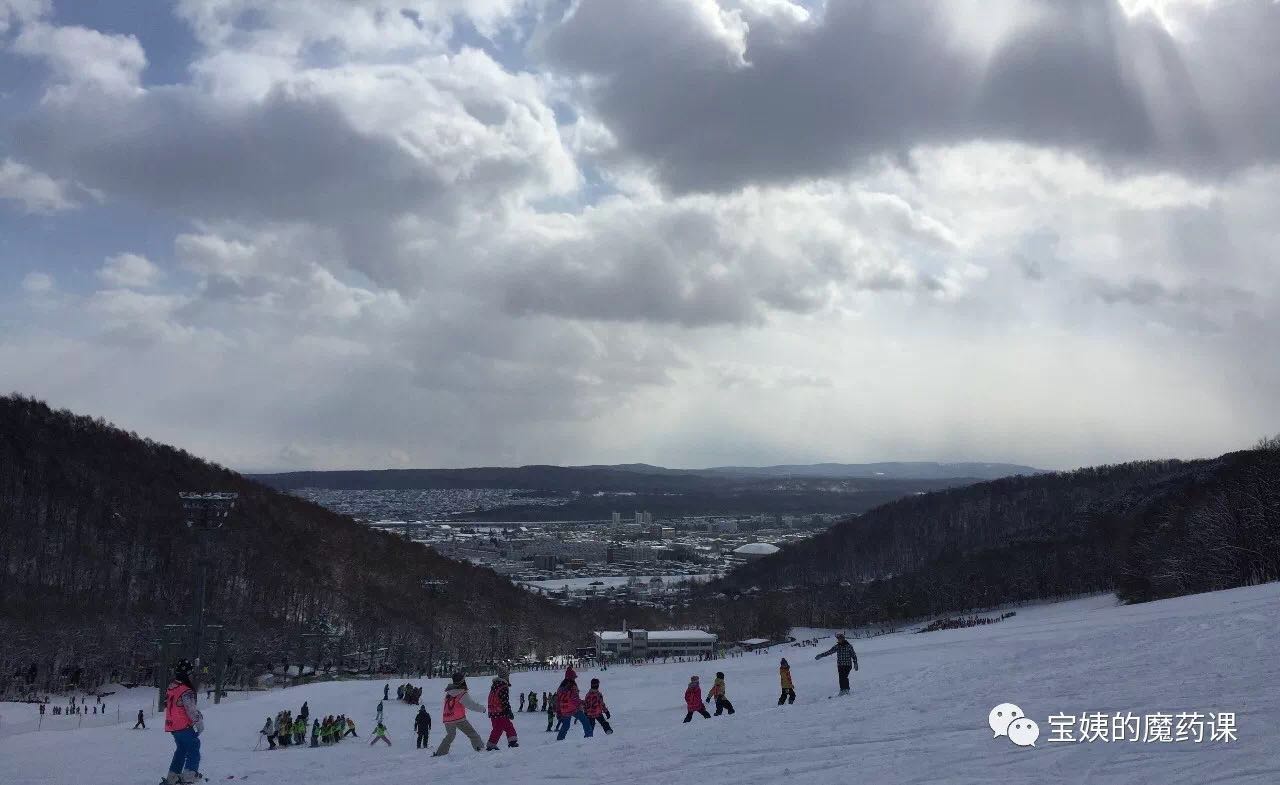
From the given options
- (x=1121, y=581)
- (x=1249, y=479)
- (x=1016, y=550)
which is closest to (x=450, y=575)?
(x=1016, y=550)

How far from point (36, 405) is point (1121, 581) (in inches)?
5140

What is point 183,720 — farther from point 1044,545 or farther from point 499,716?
point 1044,545

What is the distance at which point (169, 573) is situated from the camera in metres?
86.1

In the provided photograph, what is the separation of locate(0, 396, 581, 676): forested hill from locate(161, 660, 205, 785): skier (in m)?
52.1

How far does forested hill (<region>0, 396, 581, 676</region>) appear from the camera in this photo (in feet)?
217

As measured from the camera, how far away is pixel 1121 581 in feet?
226

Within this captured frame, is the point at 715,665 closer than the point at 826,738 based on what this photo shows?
No

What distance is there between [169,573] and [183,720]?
277ft

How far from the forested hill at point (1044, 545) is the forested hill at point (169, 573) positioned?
3829cm

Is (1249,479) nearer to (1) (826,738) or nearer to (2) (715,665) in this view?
(2) (715,665)

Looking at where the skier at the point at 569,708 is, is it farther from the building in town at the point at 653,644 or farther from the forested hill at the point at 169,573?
the building in town at the point at 653,644

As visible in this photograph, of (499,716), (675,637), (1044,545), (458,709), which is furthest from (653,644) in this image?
(458,709)

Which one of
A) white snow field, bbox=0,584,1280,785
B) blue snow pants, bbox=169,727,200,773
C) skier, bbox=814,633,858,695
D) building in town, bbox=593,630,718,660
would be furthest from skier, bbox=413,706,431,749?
building in town, bbox=593,630,718,660

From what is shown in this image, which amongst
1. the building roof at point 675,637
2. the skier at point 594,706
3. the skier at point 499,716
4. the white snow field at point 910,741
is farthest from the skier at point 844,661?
the building roof at point 675,637
